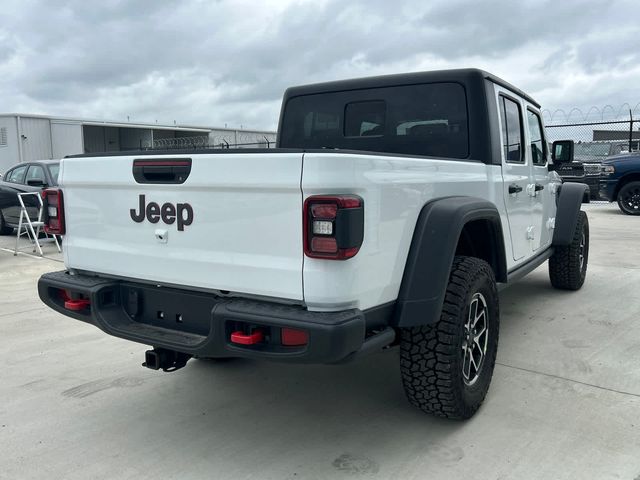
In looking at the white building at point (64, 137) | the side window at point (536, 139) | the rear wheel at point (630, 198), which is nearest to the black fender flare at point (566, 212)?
the side window at point (536, 139)

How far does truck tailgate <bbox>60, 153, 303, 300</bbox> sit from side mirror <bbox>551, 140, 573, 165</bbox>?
149 inches

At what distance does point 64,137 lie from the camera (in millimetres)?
29797

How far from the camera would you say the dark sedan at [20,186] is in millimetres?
10391

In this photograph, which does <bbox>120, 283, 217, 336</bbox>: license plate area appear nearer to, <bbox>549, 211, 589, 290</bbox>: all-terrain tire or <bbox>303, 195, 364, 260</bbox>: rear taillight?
<bbox>303, 195, 364, 260</bbox>: rear taillight

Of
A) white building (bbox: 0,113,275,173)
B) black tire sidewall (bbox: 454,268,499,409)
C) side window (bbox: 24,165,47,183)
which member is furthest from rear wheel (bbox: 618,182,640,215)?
white building (bbox: 0,113,275,173)

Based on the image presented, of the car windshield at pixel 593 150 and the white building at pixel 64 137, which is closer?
the car windshield at pixel 593 150

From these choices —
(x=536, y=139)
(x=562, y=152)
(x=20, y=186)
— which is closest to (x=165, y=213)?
(x=536, y=139)

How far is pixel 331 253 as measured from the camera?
2324 millimetres

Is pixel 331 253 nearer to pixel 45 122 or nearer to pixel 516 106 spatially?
pixel 516 106

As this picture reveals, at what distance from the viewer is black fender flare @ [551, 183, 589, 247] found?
5410mm

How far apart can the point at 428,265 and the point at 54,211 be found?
217 cm

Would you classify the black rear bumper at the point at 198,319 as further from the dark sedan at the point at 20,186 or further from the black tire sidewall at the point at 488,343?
the dark sedan at the point at 20,186

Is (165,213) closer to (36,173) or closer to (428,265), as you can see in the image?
(428,265)

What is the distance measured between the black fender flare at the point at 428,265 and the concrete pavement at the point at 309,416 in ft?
2.41
